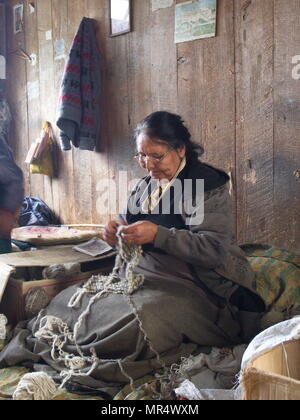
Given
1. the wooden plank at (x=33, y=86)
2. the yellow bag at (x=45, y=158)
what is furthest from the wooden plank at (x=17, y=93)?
the yellow bag at (x=45, y=158)

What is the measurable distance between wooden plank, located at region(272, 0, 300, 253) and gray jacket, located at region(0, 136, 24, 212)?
4.49ft

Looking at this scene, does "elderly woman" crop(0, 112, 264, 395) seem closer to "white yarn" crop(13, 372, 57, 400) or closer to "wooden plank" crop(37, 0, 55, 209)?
"white yarn" crop(13, 372, 57, 400)

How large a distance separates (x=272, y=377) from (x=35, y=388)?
87 cm

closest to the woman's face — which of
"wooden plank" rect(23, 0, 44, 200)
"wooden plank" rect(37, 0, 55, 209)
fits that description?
"wooden plank" rect(37, 0, 55, 209)

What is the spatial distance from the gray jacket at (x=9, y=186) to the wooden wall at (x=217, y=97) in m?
0.92

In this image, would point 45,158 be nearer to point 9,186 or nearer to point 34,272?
point 9,186

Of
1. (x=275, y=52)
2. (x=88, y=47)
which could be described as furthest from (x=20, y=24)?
(x=275, y=52)

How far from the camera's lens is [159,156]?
2.06 metres

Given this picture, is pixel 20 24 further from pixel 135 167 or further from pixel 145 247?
pixel 145 247

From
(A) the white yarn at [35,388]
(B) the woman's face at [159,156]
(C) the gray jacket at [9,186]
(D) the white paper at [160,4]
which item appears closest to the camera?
(A) the white yarn at [35,388]

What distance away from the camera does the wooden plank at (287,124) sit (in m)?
2.32

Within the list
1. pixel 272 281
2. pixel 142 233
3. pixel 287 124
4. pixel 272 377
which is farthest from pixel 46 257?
pixel 272 377

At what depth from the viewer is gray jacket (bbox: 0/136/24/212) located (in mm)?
2531

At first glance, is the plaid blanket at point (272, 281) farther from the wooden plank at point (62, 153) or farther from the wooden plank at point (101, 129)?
the wooden plank at point (62, 153)
